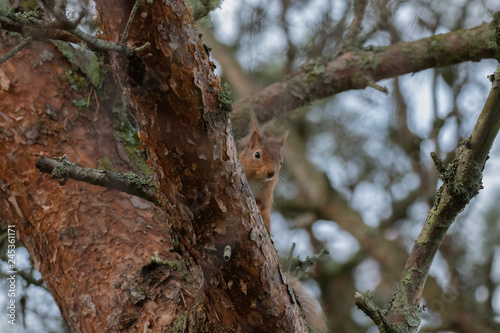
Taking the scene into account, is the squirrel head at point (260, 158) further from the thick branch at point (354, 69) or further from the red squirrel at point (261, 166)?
the thick branch at point (354, 69)

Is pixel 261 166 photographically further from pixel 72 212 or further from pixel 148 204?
pixel 72 212

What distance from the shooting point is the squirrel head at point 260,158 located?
2912 millimetres

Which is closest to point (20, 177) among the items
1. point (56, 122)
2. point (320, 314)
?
point (56, 122)

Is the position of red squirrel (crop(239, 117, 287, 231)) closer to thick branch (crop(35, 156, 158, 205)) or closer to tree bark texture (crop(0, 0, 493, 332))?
tree bark texture (crop(0, 0, 493, 332))

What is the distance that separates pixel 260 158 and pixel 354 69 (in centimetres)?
72

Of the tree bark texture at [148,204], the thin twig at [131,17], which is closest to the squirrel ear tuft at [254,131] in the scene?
the tree bark texture at [148,204]

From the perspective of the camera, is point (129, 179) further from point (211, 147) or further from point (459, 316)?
point (459, 316)

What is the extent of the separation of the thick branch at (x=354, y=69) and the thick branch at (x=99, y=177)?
1.29m

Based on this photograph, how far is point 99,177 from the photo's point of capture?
156 cm

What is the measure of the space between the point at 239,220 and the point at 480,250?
3.51 m

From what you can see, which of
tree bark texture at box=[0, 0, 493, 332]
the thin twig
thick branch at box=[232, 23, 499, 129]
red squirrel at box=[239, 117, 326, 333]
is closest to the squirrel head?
red squirrel at box=[239, 117, 326, 333]

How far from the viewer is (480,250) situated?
14.3ft

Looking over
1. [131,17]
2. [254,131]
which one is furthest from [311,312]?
[131,17]

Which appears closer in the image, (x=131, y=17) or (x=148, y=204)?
(x=131, y=17)
